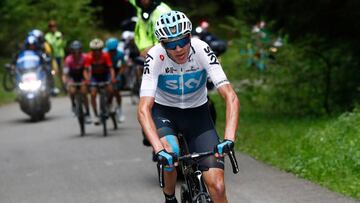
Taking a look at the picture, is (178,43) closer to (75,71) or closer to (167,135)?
(167,135)

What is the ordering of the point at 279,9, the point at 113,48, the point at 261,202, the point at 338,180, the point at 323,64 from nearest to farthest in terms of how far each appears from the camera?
the point at 261,202, the point at 338,180, the point at 279,9, the point at 323,64, the point at 113,48

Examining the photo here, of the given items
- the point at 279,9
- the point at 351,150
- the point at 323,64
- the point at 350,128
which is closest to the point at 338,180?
the point at 351,150

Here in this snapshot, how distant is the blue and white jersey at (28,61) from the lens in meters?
21.4

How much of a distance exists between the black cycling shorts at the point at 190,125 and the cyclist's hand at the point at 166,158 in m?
0.84

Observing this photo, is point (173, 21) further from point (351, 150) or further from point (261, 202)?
point (351, 150)

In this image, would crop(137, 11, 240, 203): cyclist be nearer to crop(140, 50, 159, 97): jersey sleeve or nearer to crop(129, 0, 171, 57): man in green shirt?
crop(140, 50, 159, 97): jersey sleeve

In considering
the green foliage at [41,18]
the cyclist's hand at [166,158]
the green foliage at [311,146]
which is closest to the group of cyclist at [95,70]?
the green foliage at [311,146]

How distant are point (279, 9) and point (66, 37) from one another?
2410 cm

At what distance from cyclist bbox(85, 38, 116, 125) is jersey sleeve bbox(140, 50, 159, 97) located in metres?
9.63

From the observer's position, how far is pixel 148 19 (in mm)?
11656

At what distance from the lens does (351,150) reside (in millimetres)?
11180

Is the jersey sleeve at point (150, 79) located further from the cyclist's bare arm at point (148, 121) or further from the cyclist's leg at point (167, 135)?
the cyclist's leg at point (167, 135)

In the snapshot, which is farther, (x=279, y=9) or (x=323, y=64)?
(x=323, y=64)

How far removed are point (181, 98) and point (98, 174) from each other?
4753 mm
